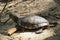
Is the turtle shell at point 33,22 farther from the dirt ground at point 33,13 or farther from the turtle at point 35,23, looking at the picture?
the dirt ground at point 33,13

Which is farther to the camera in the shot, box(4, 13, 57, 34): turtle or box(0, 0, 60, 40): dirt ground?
box(4, 13, 57, 34): turtle

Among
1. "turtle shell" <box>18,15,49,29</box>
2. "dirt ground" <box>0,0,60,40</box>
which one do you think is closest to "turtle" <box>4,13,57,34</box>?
"turtle shell" <box>18,15,49,29</box>

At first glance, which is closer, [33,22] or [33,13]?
[33,22]

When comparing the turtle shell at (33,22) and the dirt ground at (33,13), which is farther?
the turtle shell at (33,22)

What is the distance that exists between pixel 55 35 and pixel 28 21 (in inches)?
29.1

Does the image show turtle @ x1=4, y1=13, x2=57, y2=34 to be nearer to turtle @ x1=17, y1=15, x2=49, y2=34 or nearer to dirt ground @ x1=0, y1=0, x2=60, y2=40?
turtle @ x1=17, y1=15, x2=49, y2=34

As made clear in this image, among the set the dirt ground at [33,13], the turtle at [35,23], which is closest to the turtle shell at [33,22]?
the turtle at [35,23]

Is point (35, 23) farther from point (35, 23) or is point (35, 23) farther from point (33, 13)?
point (33, 13)

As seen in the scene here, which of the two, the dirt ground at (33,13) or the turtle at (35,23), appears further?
the turtle at (35,23)

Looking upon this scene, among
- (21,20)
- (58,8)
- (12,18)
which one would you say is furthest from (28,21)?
(58,8)

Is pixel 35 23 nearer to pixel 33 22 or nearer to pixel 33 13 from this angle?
pixel 33 22

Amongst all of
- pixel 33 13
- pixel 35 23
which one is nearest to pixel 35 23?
pixel 35 23

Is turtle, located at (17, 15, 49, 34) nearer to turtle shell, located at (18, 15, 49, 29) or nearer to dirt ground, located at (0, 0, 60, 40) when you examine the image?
turtle shell, located at (18, 15, 49, 29)

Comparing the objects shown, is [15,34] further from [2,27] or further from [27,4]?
[27,4]
